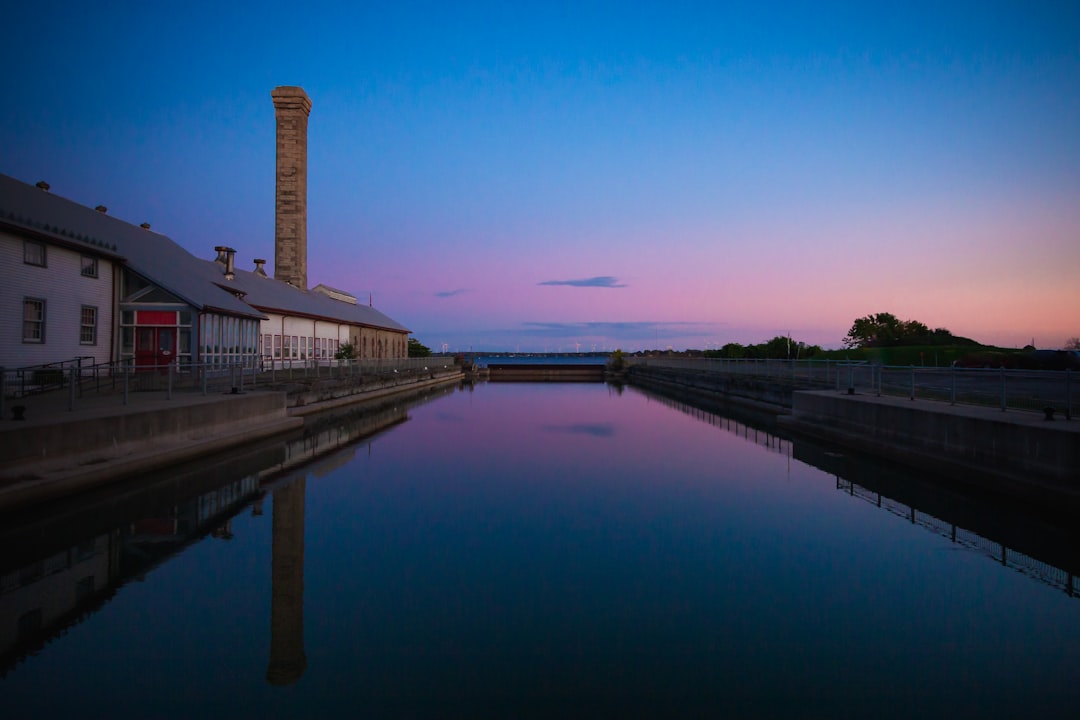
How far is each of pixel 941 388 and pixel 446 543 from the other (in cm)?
1421

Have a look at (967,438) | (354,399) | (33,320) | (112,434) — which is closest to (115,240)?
(33,320)

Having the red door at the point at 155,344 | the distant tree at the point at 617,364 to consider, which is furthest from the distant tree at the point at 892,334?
the red door at the point at 155,344

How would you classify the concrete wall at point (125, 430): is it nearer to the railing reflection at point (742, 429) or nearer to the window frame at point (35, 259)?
the window frame at point (35, 259)

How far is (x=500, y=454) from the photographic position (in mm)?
19969

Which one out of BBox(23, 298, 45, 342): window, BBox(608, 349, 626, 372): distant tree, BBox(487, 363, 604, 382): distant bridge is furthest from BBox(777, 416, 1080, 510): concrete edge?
BBox(608, 349, 626, 372): distant tree

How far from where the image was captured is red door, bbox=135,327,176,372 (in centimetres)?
2714

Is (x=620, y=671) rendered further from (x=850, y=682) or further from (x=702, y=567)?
(x=702, y=567)

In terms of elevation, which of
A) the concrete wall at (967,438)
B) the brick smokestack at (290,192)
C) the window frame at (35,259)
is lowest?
the concrete wall at (967,438)

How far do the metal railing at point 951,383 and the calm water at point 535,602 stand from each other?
3096mm

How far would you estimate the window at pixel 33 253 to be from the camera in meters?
21.2

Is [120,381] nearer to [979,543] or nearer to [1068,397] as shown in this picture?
[979,543]

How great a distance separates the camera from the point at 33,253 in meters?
21.5

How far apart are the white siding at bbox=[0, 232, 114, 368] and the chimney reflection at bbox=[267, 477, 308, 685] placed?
1315 centimetres

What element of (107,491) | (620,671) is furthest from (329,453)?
(620,671)
